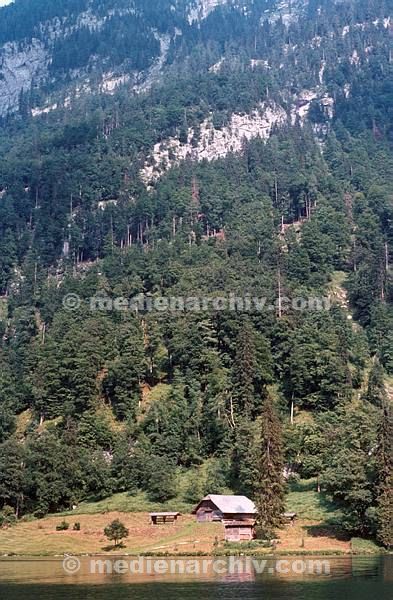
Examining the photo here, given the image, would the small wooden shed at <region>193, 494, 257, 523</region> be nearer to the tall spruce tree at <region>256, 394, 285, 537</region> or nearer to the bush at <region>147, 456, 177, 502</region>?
the tall spruce tree at <region>256, 394, 285, 537</region>

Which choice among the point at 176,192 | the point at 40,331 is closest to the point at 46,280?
the point at 40,331

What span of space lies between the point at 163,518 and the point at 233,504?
912cm

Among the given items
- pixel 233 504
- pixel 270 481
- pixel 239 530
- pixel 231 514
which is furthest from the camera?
pixel 233 504

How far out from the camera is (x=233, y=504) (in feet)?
309

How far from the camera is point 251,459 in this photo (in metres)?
101

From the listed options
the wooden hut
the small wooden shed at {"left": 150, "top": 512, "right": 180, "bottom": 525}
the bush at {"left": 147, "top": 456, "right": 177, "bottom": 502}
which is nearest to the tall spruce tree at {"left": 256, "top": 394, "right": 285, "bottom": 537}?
the wooden hut

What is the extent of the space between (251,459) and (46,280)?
291ft

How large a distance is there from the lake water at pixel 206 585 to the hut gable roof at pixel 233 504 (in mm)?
22256

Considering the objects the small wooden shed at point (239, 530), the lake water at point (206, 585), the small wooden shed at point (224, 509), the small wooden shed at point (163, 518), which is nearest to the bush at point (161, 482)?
the small wooden shed at point (224, 509)

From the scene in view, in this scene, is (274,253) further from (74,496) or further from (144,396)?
(74,496)

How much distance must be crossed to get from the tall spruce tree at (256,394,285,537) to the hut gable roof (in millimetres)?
2621

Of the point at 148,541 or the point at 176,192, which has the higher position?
the point at 176,192

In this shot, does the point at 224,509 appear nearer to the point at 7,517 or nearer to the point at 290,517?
the point at 290,517

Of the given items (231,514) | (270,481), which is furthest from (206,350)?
(231,514)
